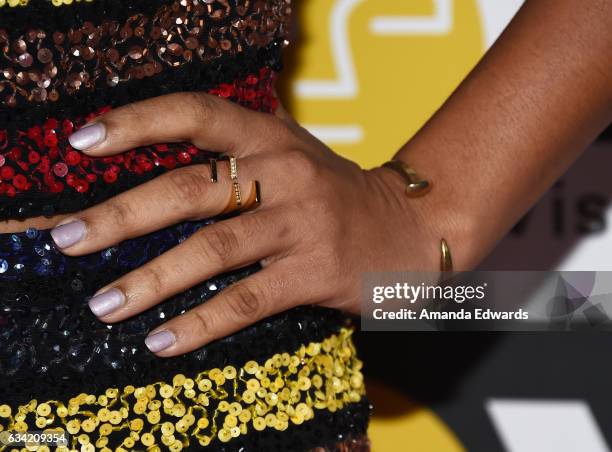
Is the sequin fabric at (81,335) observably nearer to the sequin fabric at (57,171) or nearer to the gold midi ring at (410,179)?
the sequin fabric at (57,171)

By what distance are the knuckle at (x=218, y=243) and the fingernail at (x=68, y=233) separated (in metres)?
0.10

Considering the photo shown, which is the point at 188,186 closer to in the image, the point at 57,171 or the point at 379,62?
the point at 57,171

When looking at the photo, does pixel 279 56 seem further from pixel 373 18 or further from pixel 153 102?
pixel 373 18

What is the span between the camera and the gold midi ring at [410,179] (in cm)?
90

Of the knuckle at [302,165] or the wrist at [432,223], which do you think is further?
the wrist at [432,223]

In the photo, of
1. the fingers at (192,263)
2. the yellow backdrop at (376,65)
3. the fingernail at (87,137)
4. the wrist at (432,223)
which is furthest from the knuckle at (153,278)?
the yellow backdrop at (376,65)

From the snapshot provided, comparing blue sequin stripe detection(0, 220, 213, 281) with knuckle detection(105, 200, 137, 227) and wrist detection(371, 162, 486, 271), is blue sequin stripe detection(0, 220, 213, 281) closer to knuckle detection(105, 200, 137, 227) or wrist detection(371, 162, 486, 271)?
knuckle detection(105, 200, 137, 227)

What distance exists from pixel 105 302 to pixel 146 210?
0.07m

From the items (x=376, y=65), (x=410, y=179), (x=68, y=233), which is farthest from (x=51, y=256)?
(x=376, y=65)

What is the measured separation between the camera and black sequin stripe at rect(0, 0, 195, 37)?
63 cm

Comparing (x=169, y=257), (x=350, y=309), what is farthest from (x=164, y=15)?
(x=350, y=309)

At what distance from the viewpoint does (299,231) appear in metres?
0.78

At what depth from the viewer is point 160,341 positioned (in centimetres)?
69

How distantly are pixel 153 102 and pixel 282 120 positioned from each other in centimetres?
14
